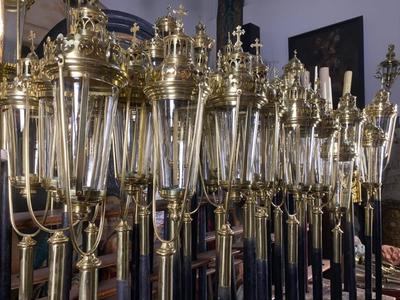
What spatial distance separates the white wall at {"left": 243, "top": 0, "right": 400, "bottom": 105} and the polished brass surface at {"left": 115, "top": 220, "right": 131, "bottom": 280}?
3.62 meters

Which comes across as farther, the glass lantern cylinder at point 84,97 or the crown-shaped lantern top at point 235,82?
the crown-shaped lantern top at point 235,82

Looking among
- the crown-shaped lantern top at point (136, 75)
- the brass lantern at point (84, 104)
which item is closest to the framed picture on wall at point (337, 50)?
the crown-shaped lantern top at point (136, 75)

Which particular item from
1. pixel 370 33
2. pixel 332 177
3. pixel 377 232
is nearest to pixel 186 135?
pixel 332 177

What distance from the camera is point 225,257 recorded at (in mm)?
900

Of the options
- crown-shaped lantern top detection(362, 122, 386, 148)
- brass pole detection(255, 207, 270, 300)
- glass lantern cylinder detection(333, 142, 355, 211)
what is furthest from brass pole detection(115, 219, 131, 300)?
crown-shaped lantern top detection(362, 122, 386, 148)

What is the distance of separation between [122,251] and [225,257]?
0.24 metres

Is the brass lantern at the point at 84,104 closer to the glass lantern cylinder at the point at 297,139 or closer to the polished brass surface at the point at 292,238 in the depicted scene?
the glass lantern cylinder at the point at 297,139

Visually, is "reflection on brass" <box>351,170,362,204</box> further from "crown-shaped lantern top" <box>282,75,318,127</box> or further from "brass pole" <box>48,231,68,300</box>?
"brass pole" <box>48,231,68,300</box>

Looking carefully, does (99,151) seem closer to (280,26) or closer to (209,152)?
(209,152)

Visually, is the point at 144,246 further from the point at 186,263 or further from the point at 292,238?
the point at 292,238

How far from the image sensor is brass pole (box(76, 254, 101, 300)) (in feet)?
2.08

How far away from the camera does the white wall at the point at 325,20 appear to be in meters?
3.96

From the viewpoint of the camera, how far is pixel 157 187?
0.73m

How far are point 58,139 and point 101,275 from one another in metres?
1.46
